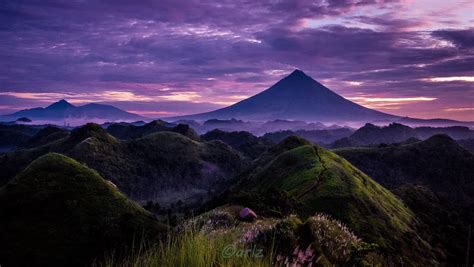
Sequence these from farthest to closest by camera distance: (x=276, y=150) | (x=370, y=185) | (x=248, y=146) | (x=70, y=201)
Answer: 1. (x=248, y=146)
2. (x=276, y=150)
3. (x=370, y=185)
4. (x=70, y=201)

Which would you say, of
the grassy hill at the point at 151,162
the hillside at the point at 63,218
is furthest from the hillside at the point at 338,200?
the grassy hill at the point at 151,162

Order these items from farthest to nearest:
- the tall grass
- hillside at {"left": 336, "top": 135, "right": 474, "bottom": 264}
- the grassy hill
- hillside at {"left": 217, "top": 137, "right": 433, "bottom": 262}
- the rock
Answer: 1. hillside at {"left": 336, "top": 135, "right": 474, "bottom": 264}
2. the grassy hill
3. hillside at {"left": 217, "top": 137, "right": 433, "bottom": 262}
4. the rock
5. the tall grass

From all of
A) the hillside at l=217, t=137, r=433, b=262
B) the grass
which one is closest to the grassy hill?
the grass

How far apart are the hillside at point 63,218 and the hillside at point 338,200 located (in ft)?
32.9

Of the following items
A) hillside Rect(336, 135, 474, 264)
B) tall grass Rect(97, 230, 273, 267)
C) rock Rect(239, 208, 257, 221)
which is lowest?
hillside Rect(336, 135, 474, 264)

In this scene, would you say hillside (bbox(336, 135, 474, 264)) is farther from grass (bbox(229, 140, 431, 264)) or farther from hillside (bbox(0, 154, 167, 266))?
hillside (bbox(0, 154, 167, 266))

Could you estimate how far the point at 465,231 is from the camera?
212ft

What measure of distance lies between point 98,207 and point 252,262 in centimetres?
3303

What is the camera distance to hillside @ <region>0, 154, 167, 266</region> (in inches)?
1212

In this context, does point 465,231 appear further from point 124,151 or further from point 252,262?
point 124,151

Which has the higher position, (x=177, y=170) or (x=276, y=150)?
(x=276, y=150)

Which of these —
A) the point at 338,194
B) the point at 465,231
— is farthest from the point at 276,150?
the point at 338,194

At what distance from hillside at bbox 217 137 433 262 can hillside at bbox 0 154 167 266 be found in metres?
10.0

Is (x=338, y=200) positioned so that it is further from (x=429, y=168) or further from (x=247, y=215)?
(x=429, y=168)
